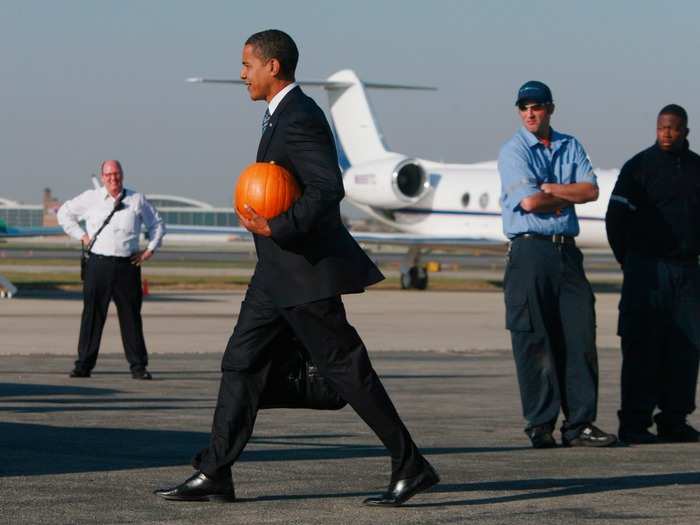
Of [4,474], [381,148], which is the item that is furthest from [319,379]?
[381,148]

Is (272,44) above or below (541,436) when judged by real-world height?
above

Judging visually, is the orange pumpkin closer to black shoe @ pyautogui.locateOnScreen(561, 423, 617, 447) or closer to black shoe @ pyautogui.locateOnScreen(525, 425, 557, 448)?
black shoe @ pyautogui.locateOnScreen(525, 425, 557, 448)

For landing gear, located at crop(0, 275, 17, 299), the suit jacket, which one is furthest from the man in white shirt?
landing gear, located at crop(0, 275, 17, 299)

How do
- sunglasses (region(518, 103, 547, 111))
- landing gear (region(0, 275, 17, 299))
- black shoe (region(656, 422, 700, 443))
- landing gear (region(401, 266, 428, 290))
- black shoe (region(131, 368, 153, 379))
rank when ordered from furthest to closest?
landing gear (region(401, 266, 428, 290)) → landing gear (region(0, 275, 17, 299)) → black shoe (region(131, 368, 153, 379)) → black shoe (region(656, 422, 700, 443)) → sunglasses (region(518, 103, 547, 111))

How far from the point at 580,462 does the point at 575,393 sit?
1.01 m

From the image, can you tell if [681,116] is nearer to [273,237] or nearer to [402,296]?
[273,237]

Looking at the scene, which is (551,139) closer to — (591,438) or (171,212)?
(591,438)

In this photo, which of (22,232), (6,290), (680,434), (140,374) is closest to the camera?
(680,434)

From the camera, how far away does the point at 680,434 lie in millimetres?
9578

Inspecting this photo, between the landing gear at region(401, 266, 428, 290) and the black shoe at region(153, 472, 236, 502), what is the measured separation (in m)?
31.6

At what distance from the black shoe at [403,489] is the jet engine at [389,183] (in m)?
35.5

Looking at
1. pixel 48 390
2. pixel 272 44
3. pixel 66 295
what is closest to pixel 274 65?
pixel 272 44

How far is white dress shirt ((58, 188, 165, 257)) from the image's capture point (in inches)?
542

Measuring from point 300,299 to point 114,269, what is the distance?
7.52 m
